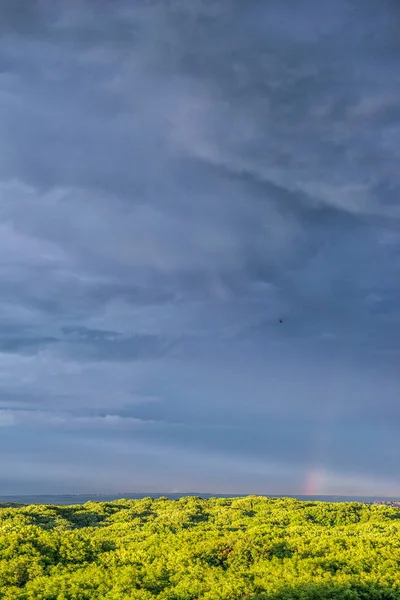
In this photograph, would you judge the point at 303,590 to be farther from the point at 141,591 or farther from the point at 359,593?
the point at 141,591

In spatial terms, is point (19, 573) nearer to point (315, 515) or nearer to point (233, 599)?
point (233, 599)

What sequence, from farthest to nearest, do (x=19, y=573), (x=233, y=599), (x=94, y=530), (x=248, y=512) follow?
(x=248, y=512) < (x=94, y=530) < (x=19, y=573) < (x=233, y=599)

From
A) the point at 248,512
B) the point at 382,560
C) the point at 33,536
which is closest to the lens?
the point at 382,560

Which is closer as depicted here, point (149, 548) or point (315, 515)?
point (149, 548)

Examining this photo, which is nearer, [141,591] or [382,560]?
[141,591]

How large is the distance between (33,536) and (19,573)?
3288mm

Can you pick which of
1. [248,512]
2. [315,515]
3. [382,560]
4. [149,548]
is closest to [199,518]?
[248,512]

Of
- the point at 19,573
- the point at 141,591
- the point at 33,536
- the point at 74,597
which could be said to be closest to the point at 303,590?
the point at 141,591

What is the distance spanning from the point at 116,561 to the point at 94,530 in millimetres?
15605

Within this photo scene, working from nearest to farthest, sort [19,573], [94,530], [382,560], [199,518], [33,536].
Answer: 1. [19,573]
2. [382,560]
3. [33,536]
4. [94,530]
5. [199,518]

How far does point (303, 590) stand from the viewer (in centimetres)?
1552

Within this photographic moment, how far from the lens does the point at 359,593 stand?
52.5ft

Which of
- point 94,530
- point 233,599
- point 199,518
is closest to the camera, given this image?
point 233,599

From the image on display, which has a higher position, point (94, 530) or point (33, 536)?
point (33, 536)
